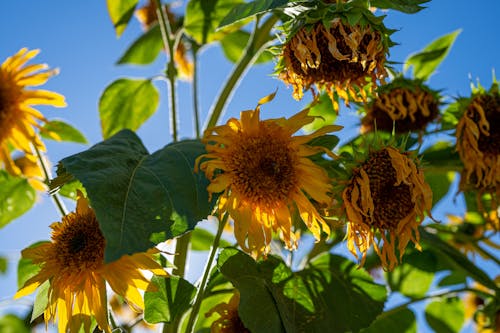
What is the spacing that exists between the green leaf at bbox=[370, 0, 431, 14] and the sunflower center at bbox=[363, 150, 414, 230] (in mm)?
246

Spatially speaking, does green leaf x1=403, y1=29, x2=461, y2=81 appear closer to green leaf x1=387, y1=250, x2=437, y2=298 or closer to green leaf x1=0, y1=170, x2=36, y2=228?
green leaf x1=387, y1=250, x2=437, y2=298

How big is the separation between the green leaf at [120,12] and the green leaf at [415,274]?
910 millimetres

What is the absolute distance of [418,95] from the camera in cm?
140

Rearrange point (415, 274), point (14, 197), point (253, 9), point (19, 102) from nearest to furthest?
point (253, 9)
point (19, 102)
point (14, 197)
point (415, 274)

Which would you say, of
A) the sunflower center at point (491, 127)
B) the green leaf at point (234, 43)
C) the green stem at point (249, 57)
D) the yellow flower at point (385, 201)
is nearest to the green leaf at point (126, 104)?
the green stem at point (249, 57)

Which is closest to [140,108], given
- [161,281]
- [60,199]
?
[60,199]

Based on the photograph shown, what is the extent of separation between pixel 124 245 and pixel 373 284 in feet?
2.03

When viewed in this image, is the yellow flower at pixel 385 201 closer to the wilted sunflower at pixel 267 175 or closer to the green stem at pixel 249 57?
the wilted sunflower at pixel 267 175

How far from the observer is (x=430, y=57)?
1.55m

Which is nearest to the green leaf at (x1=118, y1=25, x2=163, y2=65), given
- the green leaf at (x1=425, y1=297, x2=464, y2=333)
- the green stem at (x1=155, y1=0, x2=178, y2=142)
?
the green stem at (x1=155, y1=0, x2=178, y2=142)

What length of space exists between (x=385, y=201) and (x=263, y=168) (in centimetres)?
21

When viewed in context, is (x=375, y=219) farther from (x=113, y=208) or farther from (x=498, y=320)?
(x=498, y=320)

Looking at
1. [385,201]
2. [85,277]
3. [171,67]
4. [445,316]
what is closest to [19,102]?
[171,67]

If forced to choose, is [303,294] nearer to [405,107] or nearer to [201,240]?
[405,107]
